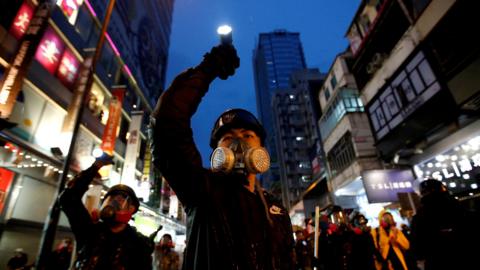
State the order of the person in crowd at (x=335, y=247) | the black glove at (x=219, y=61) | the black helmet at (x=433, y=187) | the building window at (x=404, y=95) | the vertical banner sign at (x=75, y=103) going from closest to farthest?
the black glove at (x=219, y=61) < the black helmet at (x=433, y=187) < the person in crowd at (x=335, y=247) < the vertical banner sign at (x=75, y=103) < the building window at (x=404, y=95)

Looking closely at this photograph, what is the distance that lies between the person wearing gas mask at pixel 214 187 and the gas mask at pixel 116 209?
1.97m

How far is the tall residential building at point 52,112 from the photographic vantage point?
8.99 meters

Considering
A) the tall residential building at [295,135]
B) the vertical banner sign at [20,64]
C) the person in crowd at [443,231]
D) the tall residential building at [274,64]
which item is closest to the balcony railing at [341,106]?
the person in crowd at [443,231]

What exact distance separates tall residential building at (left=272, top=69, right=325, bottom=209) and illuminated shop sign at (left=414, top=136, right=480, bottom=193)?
39988 millimetres

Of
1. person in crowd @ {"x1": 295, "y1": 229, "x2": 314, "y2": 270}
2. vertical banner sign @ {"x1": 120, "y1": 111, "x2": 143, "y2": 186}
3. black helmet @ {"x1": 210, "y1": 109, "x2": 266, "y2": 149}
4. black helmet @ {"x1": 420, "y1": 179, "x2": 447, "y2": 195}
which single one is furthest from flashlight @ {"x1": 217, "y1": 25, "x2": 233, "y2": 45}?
vertical banner sign @ {"x1": 120, "y1": 111, "x2": 143, "y2": 186}

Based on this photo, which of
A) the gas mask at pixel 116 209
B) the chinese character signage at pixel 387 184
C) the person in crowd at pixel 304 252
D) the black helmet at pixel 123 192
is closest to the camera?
the gas mask at pixel 116 209

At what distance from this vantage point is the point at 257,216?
68.7 inches

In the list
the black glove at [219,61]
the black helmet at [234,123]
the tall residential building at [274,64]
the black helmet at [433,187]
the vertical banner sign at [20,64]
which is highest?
the tall residential building at [274,64]

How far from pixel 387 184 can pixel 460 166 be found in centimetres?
401

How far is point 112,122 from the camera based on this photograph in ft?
50.2

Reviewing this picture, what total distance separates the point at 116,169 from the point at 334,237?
655 inches

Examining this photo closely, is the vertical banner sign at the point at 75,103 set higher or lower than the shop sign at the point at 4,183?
higher

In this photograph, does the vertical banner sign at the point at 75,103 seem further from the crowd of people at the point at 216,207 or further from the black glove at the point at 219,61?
the black glove at the point at 219,61

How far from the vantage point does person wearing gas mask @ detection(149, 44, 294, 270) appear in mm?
1433
